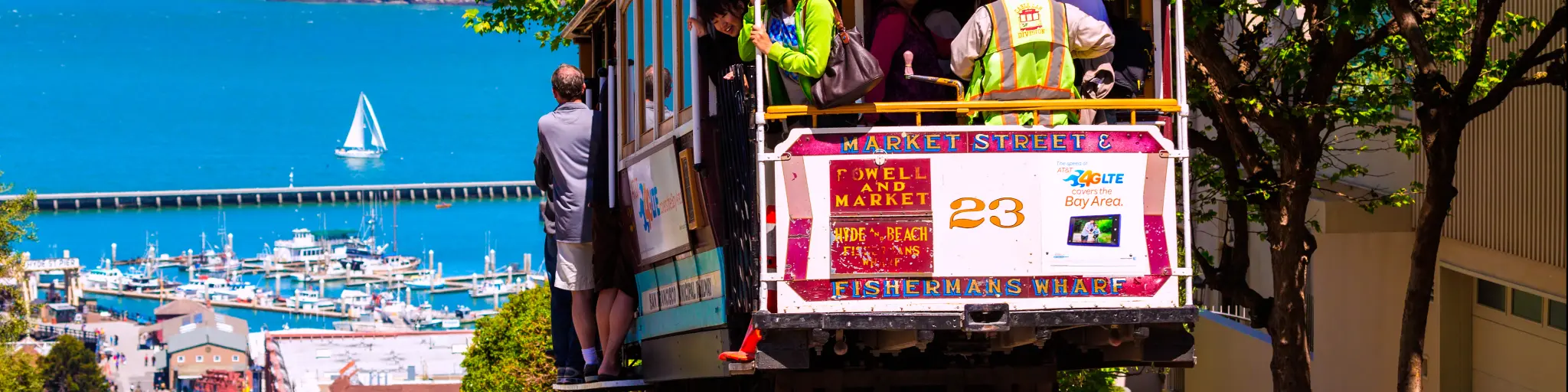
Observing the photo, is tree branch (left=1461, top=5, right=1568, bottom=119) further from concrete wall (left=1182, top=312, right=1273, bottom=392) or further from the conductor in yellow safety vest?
concrete wall (left=1182, top=312, right=1273, bottom=392)

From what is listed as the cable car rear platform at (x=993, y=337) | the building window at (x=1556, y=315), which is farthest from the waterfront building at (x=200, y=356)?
the cable car rear platform at (x=993, y=337)

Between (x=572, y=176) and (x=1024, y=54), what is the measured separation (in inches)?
129

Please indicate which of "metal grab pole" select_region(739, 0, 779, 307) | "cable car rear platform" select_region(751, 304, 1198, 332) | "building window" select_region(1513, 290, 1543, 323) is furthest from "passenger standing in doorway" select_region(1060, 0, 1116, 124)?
"building window" select_region(1513, 290, 1543, 323)

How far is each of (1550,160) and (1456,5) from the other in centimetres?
155

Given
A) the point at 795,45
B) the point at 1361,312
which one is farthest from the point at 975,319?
the point at 1361,312

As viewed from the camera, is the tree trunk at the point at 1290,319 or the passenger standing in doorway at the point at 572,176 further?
the tree trunk at the point at 1290,319

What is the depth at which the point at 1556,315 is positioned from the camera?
14.4m

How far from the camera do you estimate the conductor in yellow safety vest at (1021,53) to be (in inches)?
293

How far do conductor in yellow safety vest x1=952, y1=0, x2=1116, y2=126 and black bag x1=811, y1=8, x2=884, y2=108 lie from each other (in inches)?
18.1

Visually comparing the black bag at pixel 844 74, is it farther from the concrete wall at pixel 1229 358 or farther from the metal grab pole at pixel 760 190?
the concrete wall at pixel 1229 358

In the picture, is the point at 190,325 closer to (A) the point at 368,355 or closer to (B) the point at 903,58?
(A) the point at 368,355

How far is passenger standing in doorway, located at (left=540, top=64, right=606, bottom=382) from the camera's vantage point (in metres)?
9.86

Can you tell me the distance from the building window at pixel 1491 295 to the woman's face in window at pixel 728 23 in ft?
31.9

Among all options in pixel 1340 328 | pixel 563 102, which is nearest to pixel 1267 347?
pixel 1340 328
